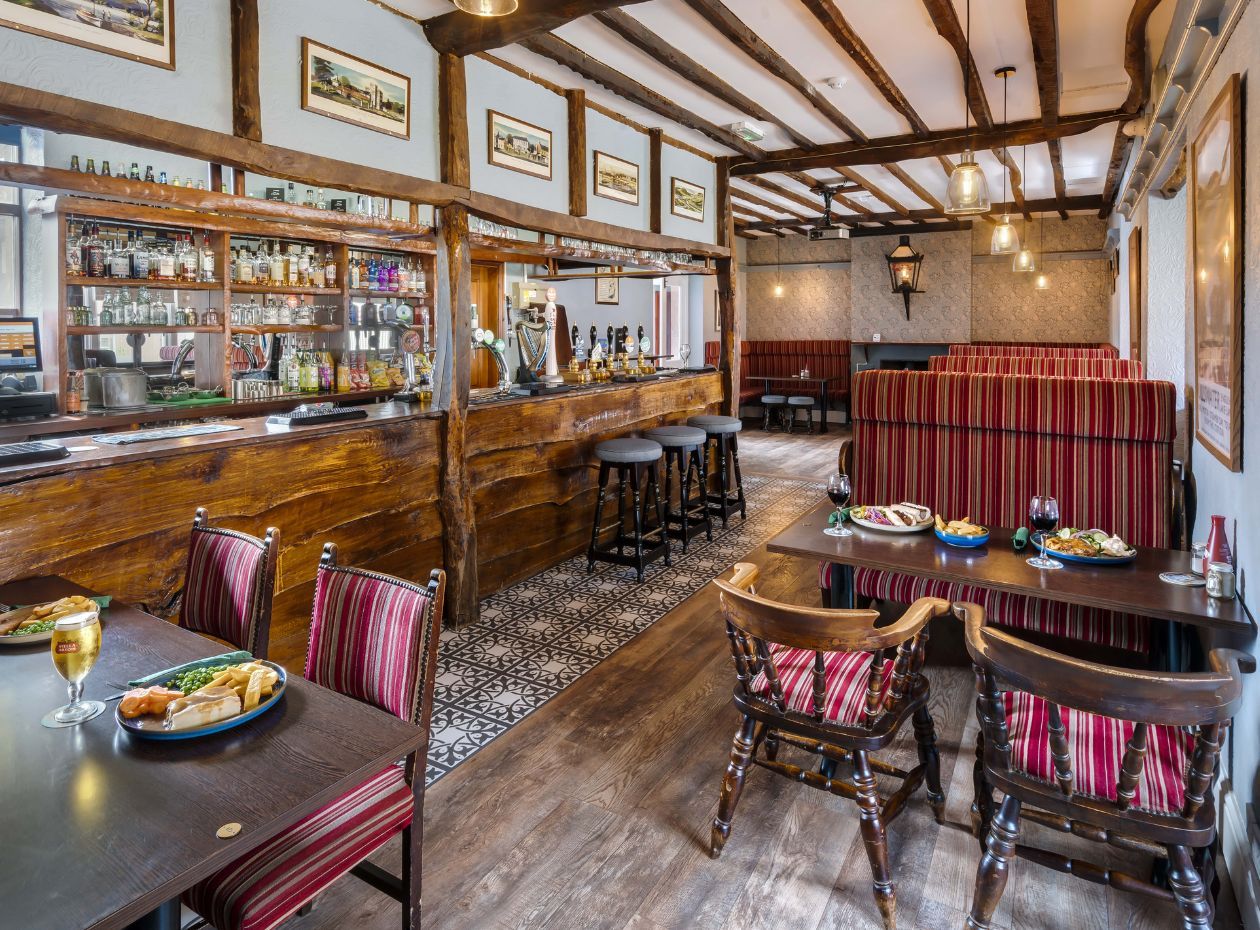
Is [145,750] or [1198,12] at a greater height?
[1198,12]

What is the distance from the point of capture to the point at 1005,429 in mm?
3438

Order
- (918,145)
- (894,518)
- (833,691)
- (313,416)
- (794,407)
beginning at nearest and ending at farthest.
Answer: (833,691)
(894,518)
(313,416)
(918,145)
(794,407)

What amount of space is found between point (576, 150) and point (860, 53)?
5.52 ft

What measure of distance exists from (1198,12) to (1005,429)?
1.61m

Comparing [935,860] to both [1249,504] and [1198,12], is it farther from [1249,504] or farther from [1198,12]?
[1198,12]

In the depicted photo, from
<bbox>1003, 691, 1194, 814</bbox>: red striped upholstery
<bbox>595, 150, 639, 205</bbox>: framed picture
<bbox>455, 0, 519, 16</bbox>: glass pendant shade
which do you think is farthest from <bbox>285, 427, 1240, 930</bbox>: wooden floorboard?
<bbox>595, 150, 639, 205</bbox>: framed picture

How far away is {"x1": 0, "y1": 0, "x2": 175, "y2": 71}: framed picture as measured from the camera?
92.0 inches

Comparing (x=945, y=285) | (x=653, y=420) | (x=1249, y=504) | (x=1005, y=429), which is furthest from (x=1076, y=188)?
(x=1249, y=504)

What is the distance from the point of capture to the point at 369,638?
5.78 ft

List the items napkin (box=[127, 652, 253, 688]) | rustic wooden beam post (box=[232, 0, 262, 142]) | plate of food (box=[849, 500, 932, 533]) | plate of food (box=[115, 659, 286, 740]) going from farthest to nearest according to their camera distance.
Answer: rustic wooden beam post (box=[232, 0, 262, 142])
plate of food (box=[849, 500, 932, 533])
napkin (box=[127, 652, 253, 688])
plate of food (box=[115, 659, 286, 740])

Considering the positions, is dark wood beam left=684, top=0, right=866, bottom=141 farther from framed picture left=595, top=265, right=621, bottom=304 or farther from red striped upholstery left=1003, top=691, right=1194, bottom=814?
framed picture left=595, top=265, right=621, bottom=304

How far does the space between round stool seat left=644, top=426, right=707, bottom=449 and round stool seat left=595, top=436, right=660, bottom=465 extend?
32 cm

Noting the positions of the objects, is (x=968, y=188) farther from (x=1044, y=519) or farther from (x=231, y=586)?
(x=231, y=586)

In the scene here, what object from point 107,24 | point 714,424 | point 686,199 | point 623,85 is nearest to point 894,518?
point 714,424
